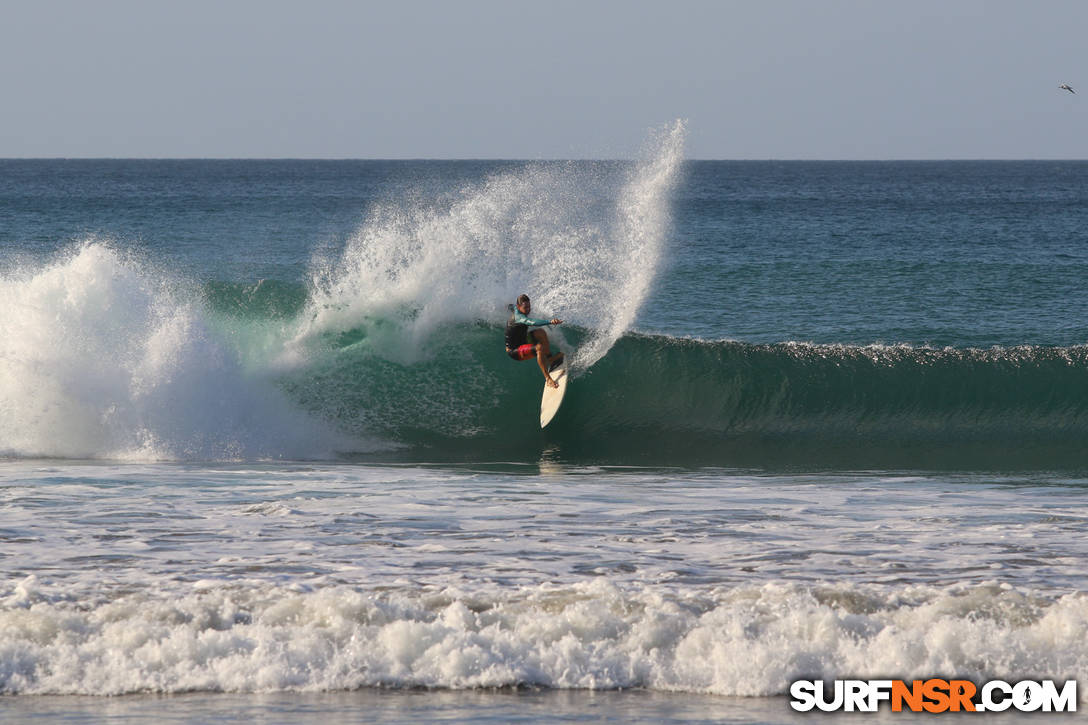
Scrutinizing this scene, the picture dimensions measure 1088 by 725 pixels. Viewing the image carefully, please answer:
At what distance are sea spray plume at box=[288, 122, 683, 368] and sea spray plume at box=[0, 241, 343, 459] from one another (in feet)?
6.00

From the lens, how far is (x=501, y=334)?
16.9 meters

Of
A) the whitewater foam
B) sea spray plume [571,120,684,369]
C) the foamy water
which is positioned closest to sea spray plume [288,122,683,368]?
sea spray plume [571,120,684,369]

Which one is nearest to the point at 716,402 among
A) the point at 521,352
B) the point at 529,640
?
the point at 521,352

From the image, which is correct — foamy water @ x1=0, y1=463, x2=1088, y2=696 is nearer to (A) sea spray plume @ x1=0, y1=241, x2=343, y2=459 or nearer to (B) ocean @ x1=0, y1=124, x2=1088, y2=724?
(B) ocean @ x1=0, y1=124, x2=1088, y2=724

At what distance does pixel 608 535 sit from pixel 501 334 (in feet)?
26.6

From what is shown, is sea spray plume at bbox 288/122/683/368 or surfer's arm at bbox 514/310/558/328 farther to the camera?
sea spray plume at bbox 288/122/683/368

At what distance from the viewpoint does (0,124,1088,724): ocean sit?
640 cm

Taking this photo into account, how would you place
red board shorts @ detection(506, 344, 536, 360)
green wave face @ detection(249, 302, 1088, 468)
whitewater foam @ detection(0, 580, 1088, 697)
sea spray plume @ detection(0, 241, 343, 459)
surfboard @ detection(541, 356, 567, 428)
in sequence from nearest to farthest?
whitewater foam @ detection(0, 580, 1088, 697), sea spray plume @ detection(0, 241, 343, 459), red board shorts @ detection(506, 344, 536, 360), green wave face @ detection(249, 302, 1088, 468), surfboard @ detection(541, 356, 567, 428)

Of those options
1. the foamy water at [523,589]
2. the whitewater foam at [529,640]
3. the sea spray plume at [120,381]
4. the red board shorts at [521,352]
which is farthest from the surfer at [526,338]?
the whitewater foam at [529,640]

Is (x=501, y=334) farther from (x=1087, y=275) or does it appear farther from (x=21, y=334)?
(x=1087, y=275)

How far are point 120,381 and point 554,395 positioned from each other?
5115 millimetres

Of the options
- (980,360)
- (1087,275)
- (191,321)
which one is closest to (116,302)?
(191,321)

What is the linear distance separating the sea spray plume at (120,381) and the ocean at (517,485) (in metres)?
0.04

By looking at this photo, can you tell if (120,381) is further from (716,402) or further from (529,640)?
(529,640)
